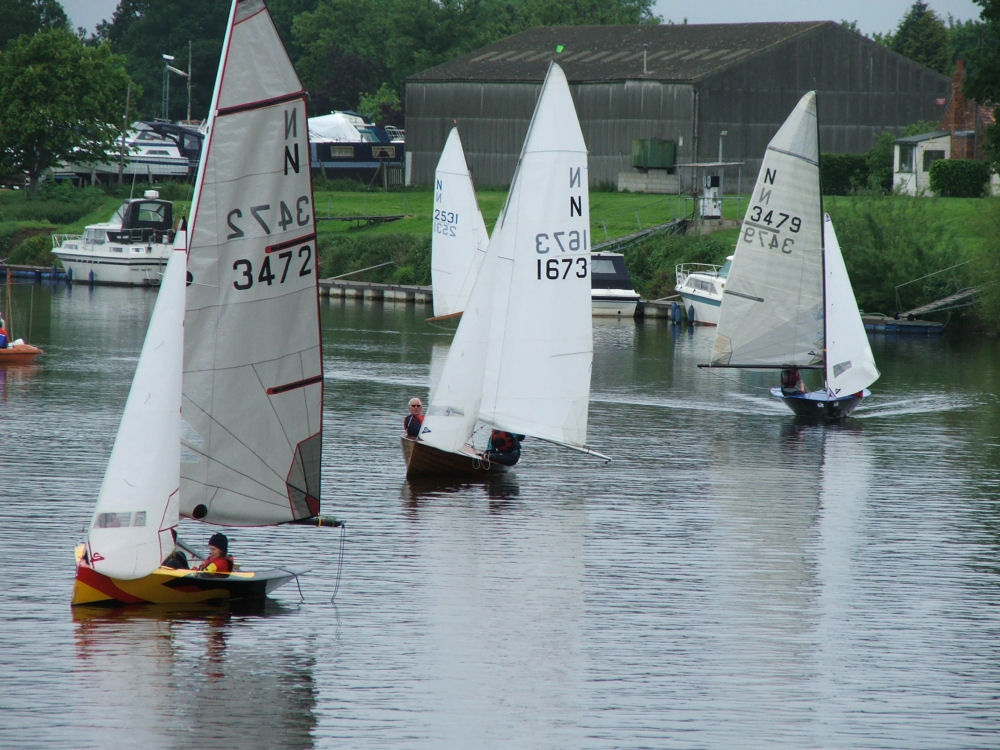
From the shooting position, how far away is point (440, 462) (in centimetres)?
3472

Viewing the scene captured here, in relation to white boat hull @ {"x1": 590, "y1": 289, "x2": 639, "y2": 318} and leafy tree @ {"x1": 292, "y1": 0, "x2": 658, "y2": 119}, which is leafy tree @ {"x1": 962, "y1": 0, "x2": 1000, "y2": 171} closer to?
white boat hull @ {"x1": 590, "y1": 289, "x2": 639, "y2": 318}

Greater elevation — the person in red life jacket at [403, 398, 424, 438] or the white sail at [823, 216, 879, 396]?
the white sail at [823, 216, 879, 396]

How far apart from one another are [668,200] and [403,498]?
66993 mm

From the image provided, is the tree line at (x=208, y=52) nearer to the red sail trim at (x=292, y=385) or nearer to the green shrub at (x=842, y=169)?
the green shrub at (x=842, y=169)

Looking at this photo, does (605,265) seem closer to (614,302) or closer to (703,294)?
(614,302)

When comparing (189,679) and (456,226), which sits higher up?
(456,226)

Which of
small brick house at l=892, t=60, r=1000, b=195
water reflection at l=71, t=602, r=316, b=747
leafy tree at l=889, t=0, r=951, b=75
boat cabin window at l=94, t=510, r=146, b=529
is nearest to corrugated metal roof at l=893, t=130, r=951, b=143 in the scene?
small brick house at l=892, t=60, r=1000, b=195

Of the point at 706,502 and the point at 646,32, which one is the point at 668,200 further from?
the point at 706,502

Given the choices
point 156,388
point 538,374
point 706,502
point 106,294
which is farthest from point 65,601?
point 106,294

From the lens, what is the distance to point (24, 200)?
121 meters

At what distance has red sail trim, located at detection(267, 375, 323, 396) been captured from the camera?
74.1 ft

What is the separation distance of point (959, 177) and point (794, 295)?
165 feet

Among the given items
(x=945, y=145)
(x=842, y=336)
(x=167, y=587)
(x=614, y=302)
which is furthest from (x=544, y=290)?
(x=945, y=145)

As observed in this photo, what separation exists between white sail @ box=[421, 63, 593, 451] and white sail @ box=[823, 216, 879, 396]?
14.7 meters
